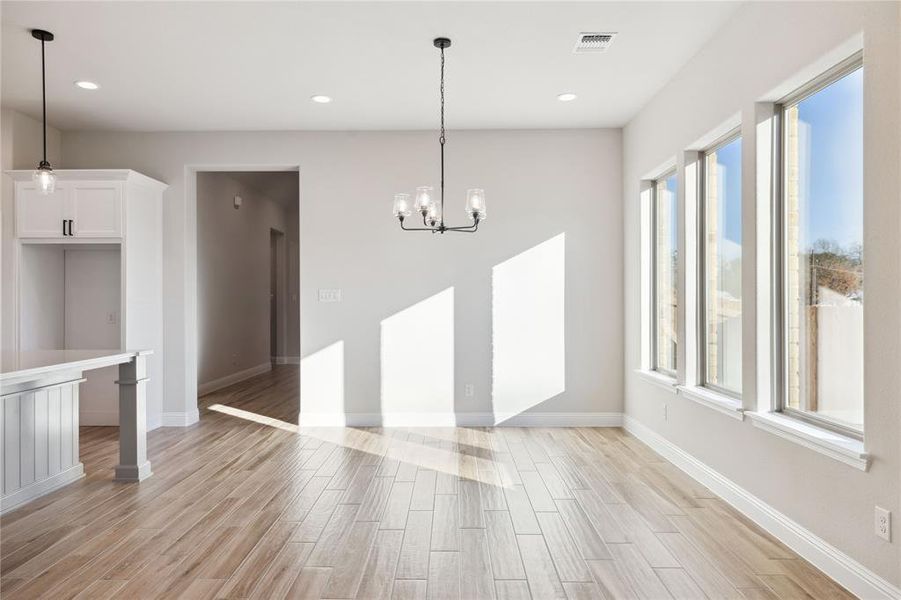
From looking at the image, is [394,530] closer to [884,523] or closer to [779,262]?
[884,523]

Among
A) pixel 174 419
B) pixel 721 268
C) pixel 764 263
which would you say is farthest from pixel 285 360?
pixel 764 263

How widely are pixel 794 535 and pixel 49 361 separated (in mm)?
4018

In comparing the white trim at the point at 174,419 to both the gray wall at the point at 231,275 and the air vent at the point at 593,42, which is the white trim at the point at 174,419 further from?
the air vent at the point at 593,42

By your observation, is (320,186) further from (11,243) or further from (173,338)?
(11,243)

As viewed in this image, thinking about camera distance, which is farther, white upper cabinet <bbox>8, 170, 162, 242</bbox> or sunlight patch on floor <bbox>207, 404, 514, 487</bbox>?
white upper cabinet <bbox>8, 170, 162, 242</bbox>

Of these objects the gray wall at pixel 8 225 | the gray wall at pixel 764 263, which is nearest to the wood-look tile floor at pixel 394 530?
the gray wall at pixel 764 263

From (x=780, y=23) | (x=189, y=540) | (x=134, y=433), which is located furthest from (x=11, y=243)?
(x=780, y=23)

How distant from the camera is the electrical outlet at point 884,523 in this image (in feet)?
7.00

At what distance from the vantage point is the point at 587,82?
431cm

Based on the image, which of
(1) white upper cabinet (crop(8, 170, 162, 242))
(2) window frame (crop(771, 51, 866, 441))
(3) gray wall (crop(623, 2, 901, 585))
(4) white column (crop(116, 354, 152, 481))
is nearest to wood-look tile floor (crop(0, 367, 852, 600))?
(4) white column (crop(116, 354, 152, 481))

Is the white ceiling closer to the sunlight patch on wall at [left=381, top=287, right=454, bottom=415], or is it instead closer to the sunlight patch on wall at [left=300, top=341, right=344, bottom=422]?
the sunlight patch on wall at [left=381, top=287, right=454, bottom=415]

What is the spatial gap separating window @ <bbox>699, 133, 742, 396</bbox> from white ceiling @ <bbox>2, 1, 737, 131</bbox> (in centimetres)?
81

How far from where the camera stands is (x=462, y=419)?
547 cm

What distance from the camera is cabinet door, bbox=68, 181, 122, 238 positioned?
195 inches
